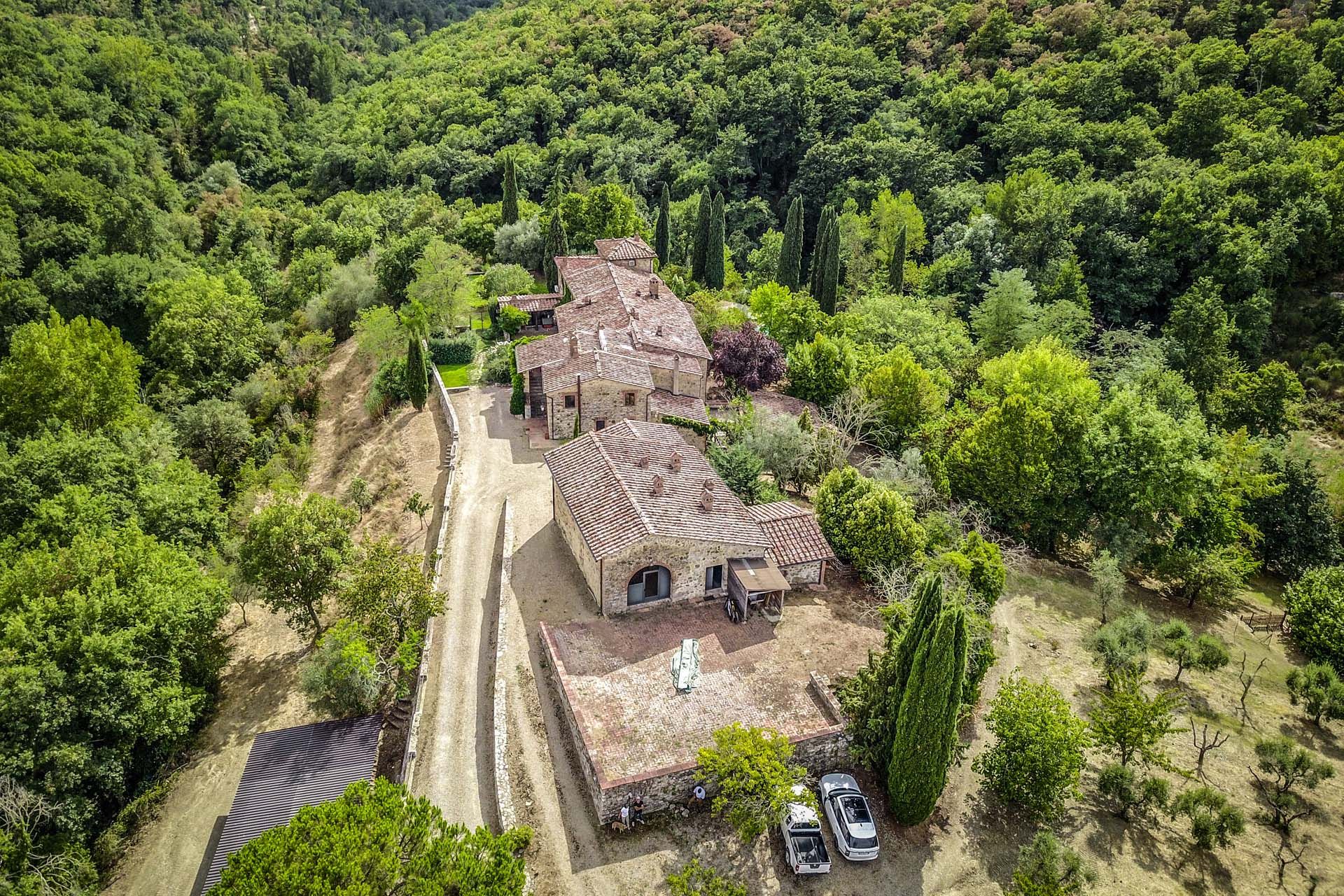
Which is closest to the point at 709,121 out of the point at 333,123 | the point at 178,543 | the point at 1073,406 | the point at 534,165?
the point at 534,165

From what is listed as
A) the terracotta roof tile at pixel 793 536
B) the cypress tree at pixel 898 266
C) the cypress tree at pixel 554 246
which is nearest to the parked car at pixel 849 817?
the terracotta roof tile at pixel 793 536

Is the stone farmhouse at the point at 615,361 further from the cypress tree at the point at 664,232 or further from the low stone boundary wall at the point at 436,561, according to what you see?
the cypress tree at the point at 664,232

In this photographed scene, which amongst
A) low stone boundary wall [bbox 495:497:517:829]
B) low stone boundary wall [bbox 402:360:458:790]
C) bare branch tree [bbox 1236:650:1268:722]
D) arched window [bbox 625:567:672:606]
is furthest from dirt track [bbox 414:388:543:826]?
bare branch tree [bbox 1236:650:1268:722]

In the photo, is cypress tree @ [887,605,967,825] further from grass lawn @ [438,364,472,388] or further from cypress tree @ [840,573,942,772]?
grass lawn @ [438,364,472,388]

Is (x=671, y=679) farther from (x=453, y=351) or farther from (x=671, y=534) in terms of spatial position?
(x=453, y=351)

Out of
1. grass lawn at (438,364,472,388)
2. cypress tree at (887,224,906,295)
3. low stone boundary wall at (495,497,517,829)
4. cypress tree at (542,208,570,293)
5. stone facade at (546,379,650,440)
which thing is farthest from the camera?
cypress tree at (887,224,906,295)

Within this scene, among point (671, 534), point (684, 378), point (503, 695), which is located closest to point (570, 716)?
point (503, 695)
